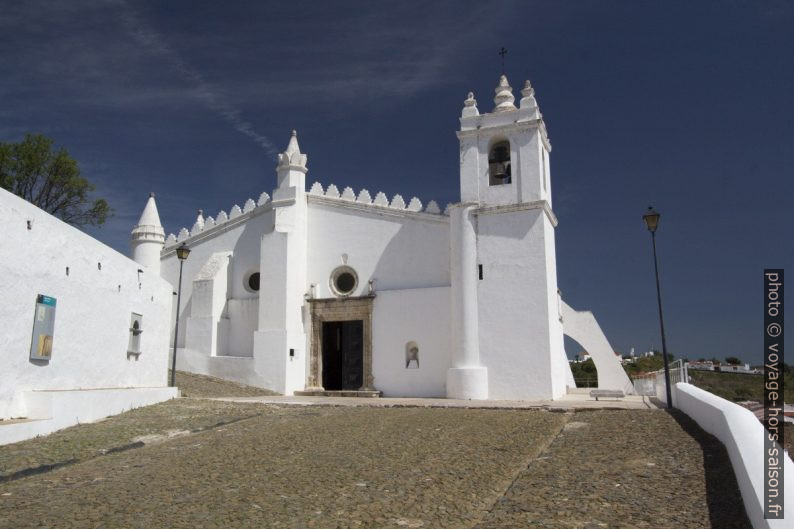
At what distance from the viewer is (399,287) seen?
19.6 metres

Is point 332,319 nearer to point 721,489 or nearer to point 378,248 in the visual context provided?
point 378,248

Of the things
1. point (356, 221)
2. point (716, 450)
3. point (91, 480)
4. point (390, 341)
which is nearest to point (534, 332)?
point (390, 341)

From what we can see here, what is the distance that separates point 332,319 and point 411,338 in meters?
2.87

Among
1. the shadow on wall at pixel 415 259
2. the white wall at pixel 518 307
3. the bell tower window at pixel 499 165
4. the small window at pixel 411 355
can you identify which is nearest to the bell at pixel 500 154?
the bell tower window at pixel 499 165

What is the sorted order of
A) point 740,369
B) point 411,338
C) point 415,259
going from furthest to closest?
point 740,369
point 415,259
point 411,338

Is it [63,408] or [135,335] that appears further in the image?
[135,335]

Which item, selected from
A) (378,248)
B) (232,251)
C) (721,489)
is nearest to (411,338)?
(378,248)

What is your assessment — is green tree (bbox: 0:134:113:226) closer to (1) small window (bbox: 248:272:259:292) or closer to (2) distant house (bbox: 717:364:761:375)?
(1) small window (bbox: 248:272:259:292)

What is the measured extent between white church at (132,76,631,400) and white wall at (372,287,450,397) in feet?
0.11

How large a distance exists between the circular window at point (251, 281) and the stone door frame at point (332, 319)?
2414 mm

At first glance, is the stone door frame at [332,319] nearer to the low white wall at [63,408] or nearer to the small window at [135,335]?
the small window at [135,335]

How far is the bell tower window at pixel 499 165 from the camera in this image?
18.7 m

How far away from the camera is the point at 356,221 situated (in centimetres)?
2064

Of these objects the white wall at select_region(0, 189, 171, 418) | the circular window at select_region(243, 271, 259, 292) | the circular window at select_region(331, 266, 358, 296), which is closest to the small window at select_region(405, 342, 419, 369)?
the circular window at select_region(331, 266, 358, 296)
